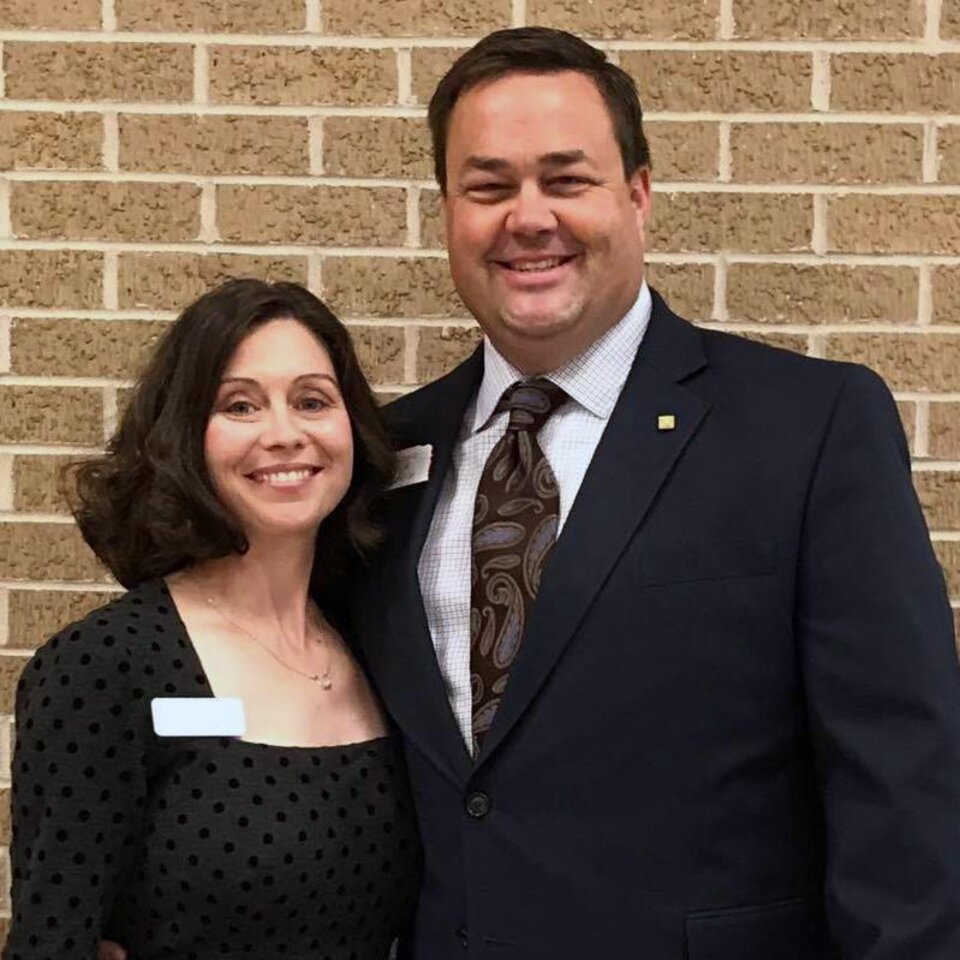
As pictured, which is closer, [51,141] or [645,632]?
[645,632]

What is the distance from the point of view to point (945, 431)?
215 centimetres

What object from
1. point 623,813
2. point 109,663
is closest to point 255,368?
point 109,663

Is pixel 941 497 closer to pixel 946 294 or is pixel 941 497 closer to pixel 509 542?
pixel 946 294

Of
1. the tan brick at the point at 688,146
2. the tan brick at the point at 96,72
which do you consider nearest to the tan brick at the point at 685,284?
the tan brick at the point at 688,146

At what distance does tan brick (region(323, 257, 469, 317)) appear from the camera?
2162mm

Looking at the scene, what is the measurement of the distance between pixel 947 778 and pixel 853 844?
12 centimetres

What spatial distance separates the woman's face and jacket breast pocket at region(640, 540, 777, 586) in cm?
41

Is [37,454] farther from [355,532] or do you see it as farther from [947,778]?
[947,778]

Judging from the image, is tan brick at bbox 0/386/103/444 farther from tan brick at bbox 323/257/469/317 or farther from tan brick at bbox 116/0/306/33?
tan brick at bbox 116/0/306/33

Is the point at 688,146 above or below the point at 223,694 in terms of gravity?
above

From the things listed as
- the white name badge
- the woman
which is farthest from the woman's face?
the white name badge

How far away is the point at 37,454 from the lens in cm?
221

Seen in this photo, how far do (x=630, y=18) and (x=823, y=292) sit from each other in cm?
49

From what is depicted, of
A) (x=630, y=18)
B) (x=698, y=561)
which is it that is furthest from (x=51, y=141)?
(x=698, y=561)
